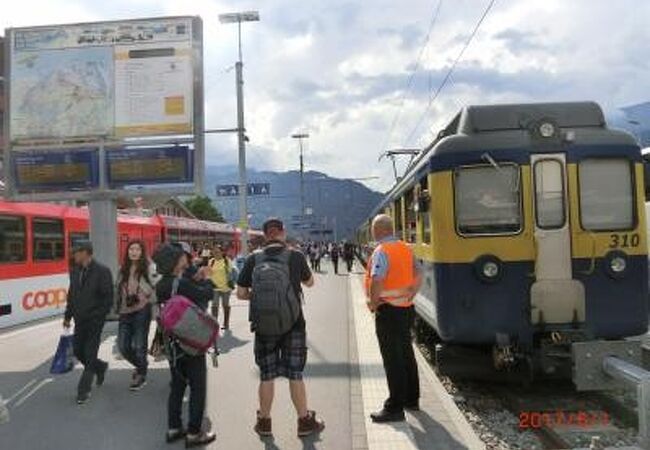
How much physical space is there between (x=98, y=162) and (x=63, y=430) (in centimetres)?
767

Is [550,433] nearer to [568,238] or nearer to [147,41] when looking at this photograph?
[568,238]

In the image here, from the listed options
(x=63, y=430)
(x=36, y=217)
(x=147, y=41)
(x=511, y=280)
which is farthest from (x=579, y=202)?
(x=36, y=217)

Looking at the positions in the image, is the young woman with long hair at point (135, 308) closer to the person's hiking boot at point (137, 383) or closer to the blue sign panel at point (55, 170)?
the person's hiking boot at point (137, 383)

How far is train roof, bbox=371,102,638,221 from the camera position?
28.6 ft

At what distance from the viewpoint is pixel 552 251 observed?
859cm

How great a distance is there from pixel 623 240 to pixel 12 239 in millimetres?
11888

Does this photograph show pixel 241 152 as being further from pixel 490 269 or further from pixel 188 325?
pixel 188 325

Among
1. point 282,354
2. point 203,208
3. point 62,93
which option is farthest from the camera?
point 203,208

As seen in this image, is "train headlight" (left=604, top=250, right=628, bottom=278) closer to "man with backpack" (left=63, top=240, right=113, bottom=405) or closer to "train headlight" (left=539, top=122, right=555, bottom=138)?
"train headlight" (left=539, top=122, right=555, bottom=138)

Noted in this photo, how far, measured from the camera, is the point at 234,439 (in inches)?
272

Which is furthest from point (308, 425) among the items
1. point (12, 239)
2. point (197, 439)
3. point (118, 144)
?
point (12, 239)

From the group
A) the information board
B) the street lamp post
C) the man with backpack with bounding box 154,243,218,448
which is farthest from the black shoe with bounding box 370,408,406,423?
the street lamp post

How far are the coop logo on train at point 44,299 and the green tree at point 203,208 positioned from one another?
3132 inches

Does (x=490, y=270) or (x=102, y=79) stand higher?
(x=102, y=79)
